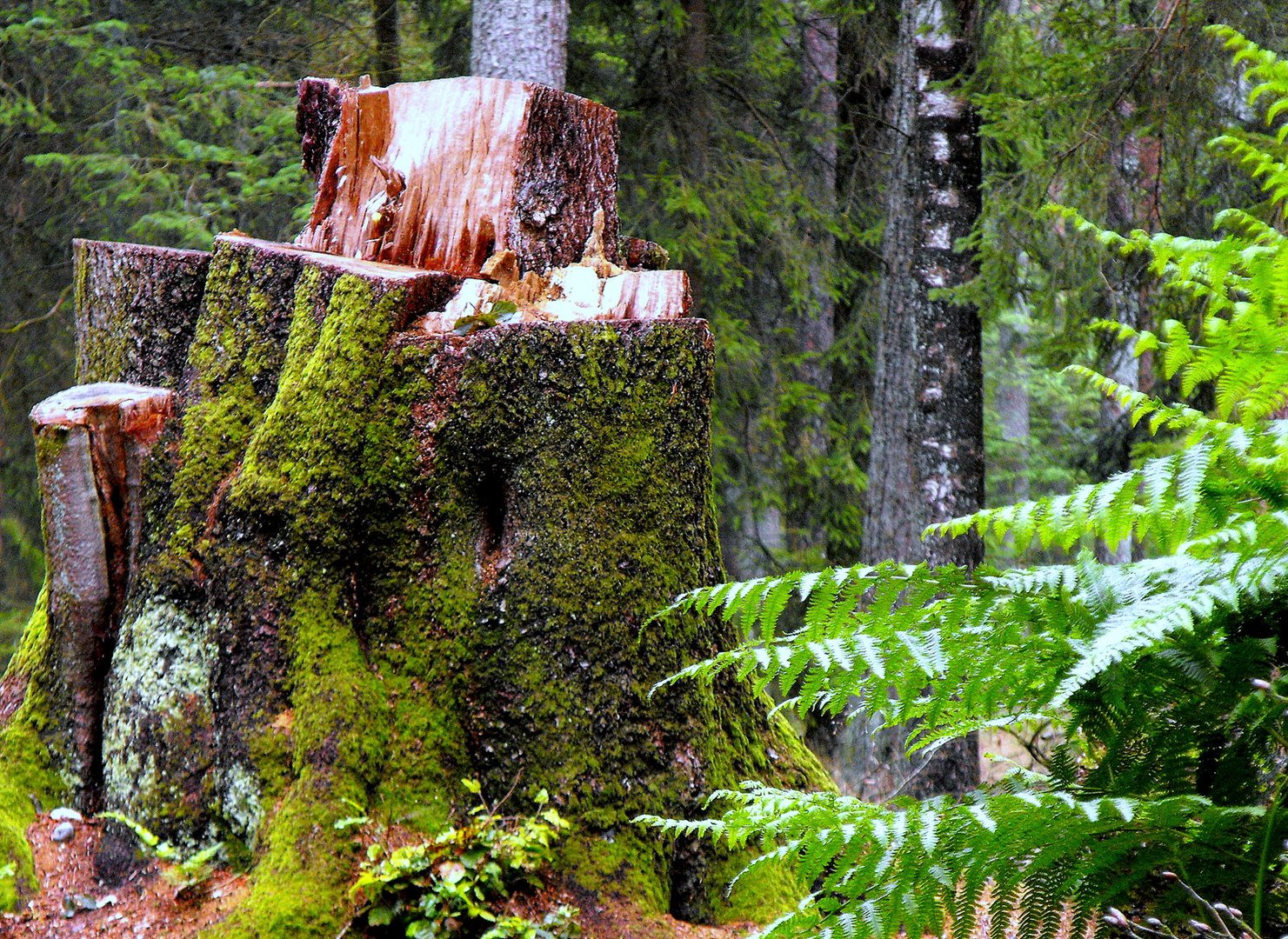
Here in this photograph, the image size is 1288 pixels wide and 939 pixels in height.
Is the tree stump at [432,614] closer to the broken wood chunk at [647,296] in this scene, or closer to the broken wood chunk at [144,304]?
the broken wood chunk at [647,296]

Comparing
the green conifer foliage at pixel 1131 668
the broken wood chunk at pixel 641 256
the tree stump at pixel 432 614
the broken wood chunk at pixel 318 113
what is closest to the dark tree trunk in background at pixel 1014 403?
the broken wood chunk at pixel 641 256

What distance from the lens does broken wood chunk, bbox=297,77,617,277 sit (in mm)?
4172

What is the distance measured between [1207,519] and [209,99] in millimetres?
8823

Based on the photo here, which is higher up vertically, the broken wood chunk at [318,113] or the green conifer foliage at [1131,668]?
the broken wood chunk at [318,113]

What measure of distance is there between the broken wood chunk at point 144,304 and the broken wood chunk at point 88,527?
25 centimetres

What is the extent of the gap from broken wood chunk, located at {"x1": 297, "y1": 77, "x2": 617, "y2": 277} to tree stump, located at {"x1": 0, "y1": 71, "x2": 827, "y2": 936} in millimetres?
491

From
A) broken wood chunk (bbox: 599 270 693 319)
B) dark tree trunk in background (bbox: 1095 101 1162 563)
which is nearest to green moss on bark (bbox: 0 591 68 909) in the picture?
broken wood chunk (bbox: 599 270 693 319)


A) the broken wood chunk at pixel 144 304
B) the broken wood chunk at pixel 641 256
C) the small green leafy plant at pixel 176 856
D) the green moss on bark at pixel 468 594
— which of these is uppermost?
the broken wood chunk at pixel 641 256

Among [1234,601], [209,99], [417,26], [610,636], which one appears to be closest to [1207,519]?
[1234,601]

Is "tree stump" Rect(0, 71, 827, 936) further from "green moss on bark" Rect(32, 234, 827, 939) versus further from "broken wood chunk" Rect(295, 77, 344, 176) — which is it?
"broken wood chunk" Rect(295, 77, 344, 176)

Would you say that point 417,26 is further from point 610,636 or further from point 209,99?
point 610,636

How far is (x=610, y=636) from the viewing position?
342 cm

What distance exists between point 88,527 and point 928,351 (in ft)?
17.0

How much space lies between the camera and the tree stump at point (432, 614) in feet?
11.0
